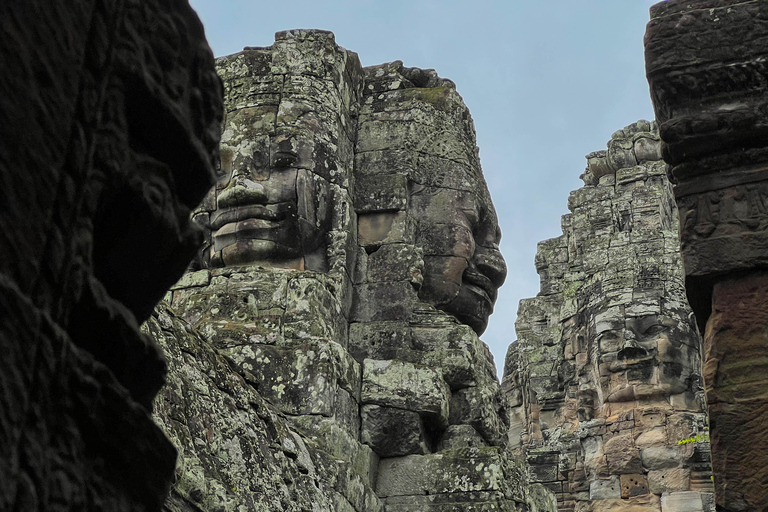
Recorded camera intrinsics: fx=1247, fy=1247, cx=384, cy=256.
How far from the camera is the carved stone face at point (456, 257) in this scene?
9.75 m

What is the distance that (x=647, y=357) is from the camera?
24.7 meters

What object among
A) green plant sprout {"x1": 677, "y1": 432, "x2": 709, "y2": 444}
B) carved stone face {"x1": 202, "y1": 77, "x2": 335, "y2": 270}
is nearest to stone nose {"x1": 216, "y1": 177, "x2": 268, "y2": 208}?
carved stone face {"x1": 202, "y1": 77, "x2": 335, "y2": 270}

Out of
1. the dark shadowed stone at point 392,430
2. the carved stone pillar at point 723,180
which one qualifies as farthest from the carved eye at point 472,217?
the carved stone pillar at point 723,180

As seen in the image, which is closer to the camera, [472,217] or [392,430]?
[392,430]

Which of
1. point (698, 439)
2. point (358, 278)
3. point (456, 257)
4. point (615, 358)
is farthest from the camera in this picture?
point (615, 358)

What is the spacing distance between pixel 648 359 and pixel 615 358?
68 cm

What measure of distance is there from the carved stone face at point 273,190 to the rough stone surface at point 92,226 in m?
6.96

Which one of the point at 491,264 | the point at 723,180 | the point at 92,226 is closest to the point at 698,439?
the point at 491,264

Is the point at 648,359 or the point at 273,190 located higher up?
the point at 648,359

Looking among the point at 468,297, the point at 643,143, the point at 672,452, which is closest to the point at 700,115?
the point at 468,297

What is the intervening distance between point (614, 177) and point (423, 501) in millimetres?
21479

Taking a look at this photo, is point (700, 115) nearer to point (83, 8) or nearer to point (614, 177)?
point (83, 8)

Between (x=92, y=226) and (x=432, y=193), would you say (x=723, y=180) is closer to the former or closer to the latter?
(x=92, y=226)

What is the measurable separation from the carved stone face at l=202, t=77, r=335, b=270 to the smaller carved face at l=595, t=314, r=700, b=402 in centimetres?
1610
